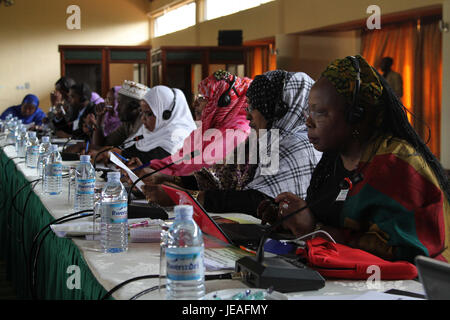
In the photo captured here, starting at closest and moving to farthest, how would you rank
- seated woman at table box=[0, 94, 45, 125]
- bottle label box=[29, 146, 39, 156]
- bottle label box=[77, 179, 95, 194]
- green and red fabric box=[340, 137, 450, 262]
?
green and red fabric box=[340, 137, 450, 262] < bottle label box=[77, 179, 95, 194] < bottle label box=[29, 146, 39, 156] < seated woman at table box=[0, 94, 45, 125]

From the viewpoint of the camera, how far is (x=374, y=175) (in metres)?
1.34

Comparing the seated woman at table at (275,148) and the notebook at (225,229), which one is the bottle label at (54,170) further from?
the notebook at (225,229)

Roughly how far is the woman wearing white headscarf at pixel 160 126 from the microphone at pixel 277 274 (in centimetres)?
237

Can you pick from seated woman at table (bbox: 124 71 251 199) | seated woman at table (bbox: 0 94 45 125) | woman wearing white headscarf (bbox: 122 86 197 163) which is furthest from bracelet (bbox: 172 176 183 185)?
seated woman at table (bbox: 0 94 45 125)

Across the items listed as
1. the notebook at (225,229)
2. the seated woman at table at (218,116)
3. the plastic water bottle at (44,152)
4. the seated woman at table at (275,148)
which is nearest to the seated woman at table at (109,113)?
the plastic water bottle at (44,152)

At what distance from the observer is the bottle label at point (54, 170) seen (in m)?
2.25

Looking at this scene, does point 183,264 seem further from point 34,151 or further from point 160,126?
point 160,126

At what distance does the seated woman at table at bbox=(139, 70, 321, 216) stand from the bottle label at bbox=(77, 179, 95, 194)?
0.66 feet

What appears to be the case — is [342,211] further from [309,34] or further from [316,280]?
[309,34]

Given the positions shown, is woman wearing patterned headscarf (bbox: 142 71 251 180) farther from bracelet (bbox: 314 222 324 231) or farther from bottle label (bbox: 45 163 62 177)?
bracelet (bbox: 314 222 324 231)

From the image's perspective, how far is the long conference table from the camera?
1.06 meters

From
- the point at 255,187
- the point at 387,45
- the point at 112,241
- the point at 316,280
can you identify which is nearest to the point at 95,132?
the point at 255,187

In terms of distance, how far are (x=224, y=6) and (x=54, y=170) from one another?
8.58m

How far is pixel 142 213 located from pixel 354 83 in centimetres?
74
